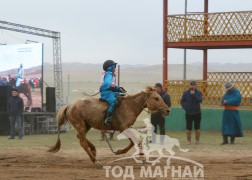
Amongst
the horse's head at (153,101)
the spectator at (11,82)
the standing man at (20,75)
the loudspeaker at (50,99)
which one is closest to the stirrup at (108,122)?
the horse's head at (153,101)

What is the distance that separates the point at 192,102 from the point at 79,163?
7036 millimetres

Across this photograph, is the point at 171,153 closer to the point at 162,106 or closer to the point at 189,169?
the point at 162,106

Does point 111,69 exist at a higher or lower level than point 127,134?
higher

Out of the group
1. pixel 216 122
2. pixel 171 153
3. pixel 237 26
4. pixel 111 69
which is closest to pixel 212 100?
pixel 216 122

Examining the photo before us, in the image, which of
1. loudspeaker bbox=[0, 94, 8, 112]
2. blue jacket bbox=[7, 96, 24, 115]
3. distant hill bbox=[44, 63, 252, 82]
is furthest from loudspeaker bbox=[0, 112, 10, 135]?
distant hill bbox=[44, 63, 252, 82]

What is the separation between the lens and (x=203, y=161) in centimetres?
1606

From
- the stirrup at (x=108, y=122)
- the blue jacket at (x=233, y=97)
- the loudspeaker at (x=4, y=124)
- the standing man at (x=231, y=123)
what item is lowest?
the loudspeaker at (x=4, y=124)

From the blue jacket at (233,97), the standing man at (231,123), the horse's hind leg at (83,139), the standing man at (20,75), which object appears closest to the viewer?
the horse's hind leg at (83,139)

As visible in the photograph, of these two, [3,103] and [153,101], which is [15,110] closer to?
[3,103]

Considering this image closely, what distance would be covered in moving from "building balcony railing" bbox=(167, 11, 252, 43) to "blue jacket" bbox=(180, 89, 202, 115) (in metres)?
8.17

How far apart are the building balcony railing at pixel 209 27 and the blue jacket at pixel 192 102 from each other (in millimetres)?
8173

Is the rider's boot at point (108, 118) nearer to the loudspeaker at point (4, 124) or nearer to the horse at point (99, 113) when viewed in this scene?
the horse at point (99, 113)

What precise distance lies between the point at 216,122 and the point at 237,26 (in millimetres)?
4144

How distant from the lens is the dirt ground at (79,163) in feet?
44.9
